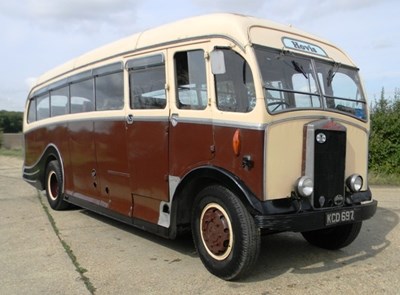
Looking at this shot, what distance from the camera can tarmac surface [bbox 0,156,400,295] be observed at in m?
4.96

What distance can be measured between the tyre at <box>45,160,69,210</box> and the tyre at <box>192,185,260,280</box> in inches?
173

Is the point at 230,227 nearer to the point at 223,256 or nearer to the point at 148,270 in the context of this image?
the point at 223,256

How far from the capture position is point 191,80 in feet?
18.5

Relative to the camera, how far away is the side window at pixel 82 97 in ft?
25.9

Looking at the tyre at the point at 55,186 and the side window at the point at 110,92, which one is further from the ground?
the side window at the point at 110,92

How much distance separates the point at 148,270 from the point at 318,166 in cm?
219

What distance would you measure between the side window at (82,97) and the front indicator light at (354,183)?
13.6ft

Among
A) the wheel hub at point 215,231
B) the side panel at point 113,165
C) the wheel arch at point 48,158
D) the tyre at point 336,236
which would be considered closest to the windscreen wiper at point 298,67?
the wheel hub at point 215,231

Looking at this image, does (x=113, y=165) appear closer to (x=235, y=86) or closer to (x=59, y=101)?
(x=235, y=86)

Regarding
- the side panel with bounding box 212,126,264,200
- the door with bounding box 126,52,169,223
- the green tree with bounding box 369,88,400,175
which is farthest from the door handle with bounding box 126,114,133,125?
the green tree with bounding box 369,88,400,175

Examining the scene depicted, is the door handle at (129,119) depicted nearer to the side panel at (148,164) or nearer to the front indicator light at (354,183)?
the side panel at (148,164)

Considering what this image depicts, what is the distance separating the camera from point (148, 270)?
553 cm

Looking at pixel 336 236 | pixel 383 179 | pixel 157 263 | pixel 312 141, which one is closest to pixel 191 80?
pixel 312 141

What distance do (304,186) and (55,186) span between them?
19.8 ft
